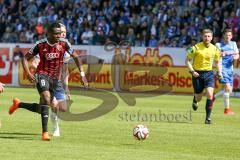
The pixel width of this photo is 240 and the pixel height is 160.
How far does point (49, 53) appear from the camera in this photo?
13.5 meters

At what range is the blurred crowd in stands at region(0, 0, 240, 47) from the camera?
3034cm

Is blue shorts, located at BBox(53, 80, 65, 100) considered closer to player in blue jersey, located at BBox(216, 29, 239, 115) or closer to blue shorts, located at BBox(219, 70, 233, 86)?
player in blue jersey, located at BBox(216, 29, 239, 115)

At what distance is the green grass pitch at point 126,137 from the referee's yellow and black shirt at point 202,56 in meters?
1.40

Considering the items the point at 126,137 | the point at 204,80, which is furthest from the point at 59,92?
the point at 204,80

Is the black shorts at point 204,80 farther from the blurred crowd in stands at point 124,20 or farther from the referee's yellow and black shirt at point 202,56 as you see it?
the blurred crowd in stands at point 124,20

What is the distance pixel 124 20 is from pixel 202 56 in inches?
600

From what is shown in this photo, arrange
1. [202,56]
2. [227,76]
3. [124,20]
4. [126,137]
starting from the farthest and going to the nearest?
1. [124,20]
2. [227,76]
3. [202,56]
4. [126,137]

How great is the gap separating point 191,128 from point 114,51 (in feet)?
52.2

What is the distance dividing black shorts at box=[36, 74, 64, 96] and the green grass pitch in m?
0.92

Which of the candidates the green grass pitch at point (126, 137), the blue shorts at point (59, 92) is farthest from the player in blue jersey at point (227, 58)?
the blue shorts at point (59, 92)

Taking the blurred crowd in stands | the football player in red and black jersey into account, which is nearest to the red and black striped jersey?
the football player in red and black jersey

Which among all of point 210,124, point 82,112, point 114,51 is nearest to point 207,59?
point 210,124

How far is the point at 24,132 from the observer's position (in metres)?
14.3

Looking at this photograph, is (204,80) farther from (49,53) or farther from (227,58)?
(49,53)
